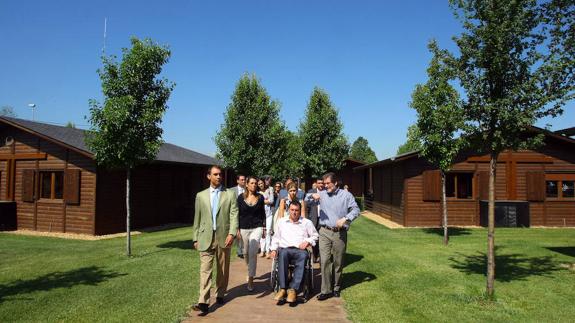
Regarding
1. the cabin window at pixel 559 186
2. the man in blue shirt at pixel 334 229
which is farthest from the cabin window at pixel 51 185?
→ the cabin window at pixel 559 186

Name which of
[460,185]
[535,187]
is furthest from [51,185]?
[535,187]

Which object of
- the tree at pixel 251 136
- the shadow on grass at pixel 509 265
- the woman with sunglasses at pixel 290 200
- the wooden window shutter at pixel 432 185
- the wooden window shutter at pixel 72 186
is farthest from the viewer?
the tree at pixel 251 136

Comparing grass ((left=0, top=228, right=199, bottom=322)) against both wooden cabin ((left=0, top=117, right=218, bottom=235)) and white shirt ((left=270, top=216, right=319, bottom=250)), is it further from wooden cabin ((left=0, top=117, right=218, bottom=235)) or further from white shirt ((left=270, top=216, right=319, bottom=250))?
wooden cabin ((left=0, top=117, right=218, bottom=235))

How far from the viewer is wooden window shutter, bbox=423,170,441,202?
1672 cm

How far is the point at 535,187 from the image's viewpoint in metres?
17.2

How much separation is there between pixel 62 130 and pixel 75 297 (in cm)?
1256

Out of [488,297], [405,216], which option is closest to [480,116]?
[488,297]

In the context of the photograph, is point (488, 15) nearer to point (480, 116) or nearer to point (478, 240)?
point (480, 116)

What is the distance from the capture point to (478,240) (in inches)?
503

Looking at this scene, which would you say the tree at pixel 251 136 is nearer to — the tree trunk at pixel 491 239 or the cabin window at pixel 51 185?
the cabin window at pixel 51 185

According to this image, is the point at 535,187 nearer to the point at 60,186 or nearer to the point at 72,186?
the point at 72,186

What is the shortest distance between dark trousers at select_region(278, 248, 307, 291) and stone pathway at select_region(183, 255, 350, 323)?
31 cm

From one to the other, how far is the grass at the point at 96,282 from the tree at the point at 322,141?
12.5 metres

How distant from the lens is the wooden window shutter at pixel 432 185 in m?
16.7
